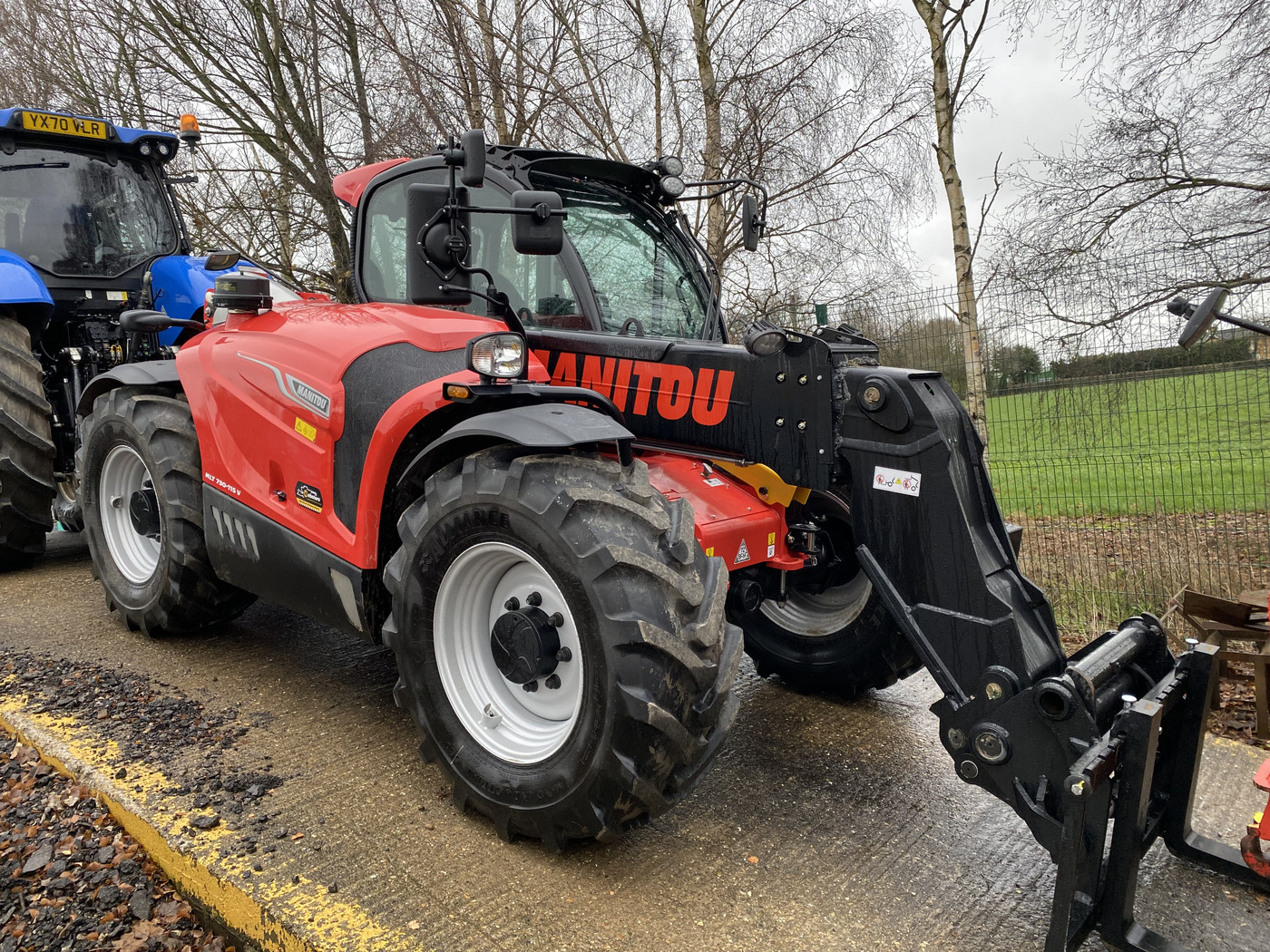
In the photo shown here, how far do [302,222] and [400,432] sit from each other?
869 cm

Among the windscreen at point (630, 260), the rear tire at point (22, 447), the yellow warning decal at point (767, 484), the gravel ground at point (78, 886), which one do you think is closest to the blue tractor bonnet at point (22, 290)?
the rear tire at point (22, 447)

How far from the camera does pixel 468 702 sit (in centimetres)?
303

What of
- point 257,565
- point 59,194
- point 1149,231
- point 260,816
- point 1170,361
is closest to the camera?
point 260,816

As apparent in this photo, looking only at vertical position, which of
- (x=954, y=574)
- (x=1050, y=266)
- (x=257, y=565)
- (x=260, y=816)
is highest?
(x=1050, y=266)

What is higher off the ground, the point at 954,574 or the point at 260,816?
the point at 954,574

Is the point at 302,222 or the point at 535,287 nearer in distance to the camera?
the point at 535,287

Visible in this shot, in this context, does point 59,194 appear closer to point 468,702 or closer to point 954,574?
Answer: point 468,702

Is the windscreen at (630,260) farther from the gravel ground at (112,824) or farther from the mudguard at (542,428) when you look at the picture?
the gravel ground at (112,824)

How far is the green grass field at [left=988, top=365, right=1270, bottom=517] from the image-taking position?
569 cm

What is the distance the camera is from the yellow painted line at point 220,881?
241 cm

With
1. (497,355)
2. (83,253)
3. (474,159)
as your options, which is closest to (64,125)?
(83,253)

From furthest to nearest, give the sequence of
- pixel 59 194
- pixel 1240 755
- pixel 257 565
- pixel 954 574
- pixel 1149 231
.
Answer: pixel 1149 231
pixel 59 194
pixel 257 565
pixel 1240 755
pixel 954 574

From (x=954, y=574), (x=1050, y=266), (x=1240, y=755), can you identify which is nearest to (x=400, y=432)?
(x=954, y=574)

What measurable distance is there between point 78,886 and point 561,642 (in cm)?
163
